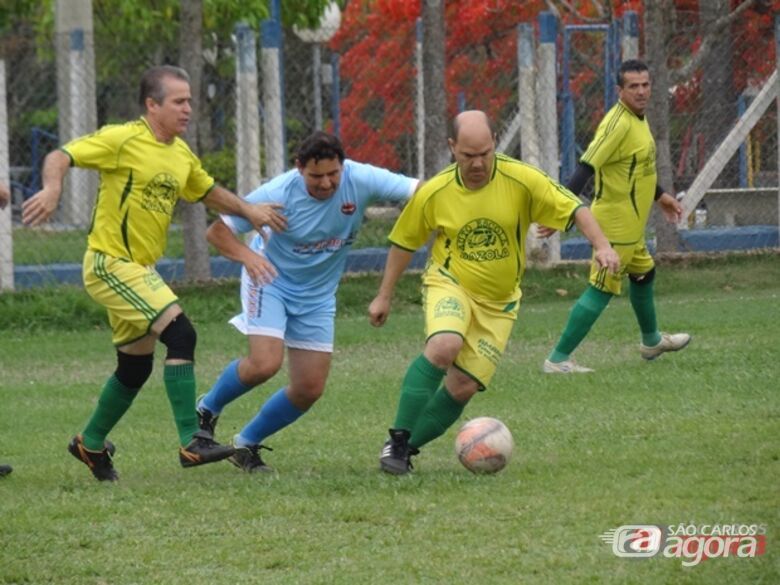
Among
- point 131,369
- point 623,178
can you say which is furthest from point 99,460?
point 623,178

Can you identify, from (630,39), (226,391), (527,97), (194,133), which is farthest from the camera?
(630,39)

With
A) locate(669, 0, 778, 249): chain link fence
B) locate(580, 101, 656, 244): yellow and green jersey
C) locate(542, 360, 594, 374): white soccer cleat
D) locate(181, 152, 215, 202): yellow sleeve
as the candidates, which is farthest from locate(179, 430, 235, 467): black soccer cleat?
locate(669, 0, 778, 249): chain link fence

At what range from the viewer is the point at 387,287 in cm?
786

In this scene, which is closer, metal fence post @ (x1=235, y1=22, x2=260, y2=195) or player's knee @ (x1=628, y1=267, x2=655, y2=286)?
player's knee @ (x1=628, y1=267, x2=655, y2=286)

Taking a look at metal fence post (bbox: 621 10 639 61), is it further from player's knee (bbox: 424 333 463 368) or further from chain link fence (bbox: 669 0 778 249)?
player's knee (bbox: 424 333 463 368)

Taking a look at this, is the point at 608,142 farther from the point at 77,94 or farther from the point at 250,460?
the point at 77,94

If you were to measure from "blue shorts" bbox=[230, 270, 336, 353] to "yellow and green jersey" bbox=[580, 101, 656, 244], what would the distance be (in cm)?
322

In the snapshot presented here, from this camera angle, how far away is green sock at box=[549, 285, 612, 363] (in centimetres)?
1096

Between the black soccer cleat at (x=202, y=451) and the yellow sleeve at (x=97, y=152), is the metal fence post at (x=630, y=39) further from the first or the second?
the black soccer cleat at (x=202, y=451)

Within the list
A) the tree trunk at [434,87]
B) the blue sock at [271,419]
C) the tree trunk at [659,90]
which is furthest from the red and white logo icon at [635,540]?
the tree trunk at [659,90]

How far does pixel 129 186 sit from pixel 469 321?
1654 mm

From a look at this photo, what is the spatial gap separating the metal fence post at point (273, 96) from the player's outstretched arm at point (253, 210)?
7457mm

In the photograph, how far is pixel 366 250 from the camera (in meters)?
16.5

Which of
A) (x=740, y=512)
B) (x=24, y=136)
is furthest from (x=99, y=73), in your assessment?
(x=740, y=512)
